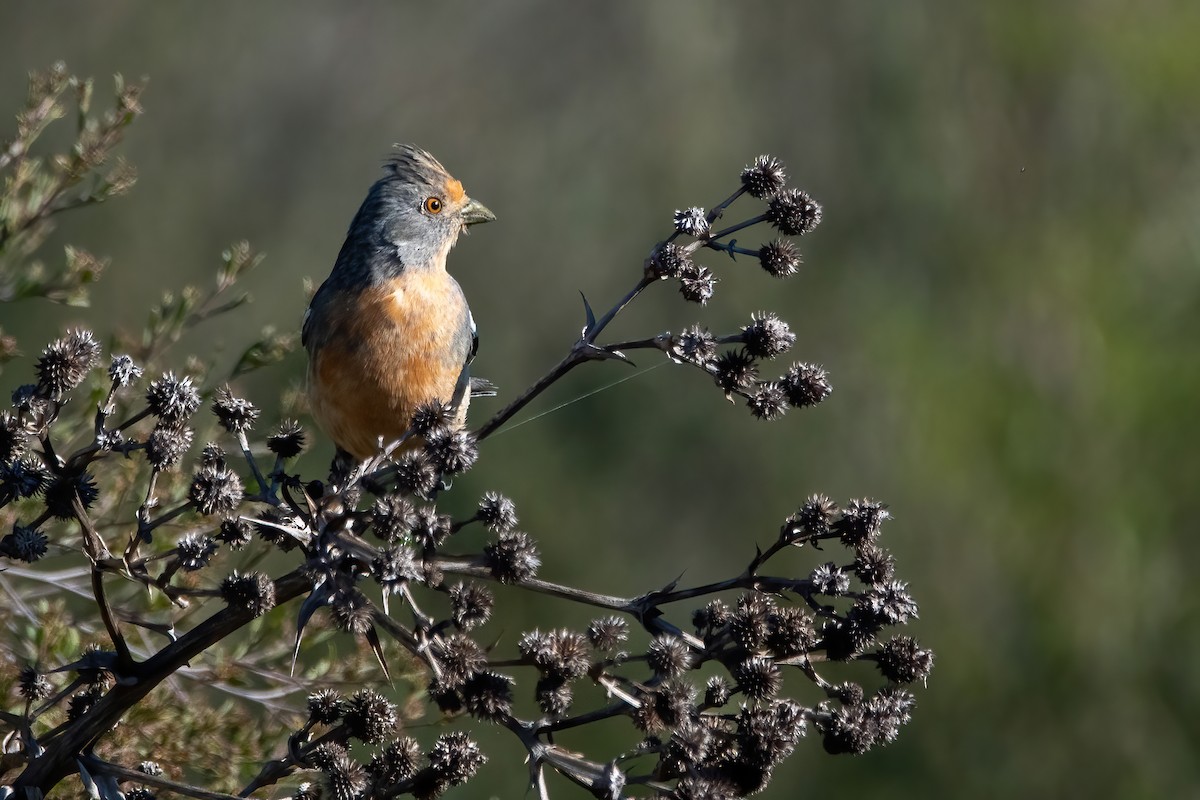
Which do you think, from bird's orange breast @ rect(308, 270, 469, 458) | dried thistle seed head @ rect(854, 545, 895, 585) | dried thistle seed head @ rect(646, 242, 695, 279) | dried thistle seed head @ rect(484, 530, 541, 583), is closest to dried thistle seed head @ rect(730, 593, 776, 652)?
dried thistle seed head @ rect(854, 545, 895, 585)

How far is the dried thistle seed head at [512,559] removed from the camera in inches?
114

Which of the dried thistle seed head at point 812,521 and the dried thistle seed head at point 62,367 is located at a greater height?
the dried thistle seed head at point 62,367

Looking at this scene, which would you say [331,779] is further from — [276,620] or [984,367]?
[984,367]

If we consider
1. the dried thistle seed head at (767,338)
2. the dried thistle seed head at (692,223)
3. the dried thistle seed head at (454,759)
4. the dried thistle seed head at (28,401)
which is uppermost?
the dried thistle seed head at (692,223)

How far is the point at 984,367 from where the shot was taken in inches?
421

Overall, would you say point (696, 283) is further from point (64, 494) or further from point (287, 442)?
point (64, 494)

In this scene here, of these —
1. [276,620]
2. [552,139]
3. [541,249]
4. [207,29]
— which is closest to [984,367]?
[541,249]

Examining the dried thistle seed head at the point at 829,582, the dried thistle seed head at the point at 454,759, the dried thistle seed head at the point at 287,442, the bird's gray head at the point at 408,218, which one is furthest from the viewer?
the bird's gray head at the point at 408,218

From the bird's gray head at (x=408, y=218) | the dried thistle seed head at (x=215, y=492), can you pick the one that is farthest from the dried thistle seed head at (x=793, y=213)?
the bird's gray head at (x=408, y=218)

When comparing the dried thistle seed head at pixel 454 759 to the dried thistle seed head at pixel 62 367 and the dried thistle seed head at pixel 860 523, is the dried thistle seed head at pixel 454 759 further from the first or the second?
the dried thistle seed head at pixel 62 367

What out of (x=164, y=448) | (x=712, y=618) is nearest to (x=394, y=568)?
(x=164, y=448)

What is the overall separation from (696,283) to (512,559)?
875mm

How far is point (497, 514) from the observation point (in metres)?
3.06

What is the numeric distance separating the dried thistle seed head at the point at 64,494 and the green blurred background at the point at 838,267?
5.58 meters
